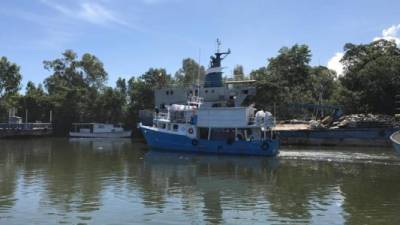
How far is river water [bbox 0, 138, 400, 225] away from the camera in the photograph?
732 inches

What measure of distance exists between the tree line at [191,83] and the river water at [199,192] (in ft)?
129

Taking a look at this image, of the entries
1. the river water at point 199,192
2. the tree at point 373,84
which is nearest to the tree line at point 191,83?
the tree at point 373,84

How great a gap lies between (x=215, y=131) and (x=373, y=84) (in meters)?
35.3

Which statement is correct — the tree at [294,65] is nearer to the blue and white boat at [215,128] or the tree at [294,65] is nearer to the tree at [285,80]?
the tree at [285,80]

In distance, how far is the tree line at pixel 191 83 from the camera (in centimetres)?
7844

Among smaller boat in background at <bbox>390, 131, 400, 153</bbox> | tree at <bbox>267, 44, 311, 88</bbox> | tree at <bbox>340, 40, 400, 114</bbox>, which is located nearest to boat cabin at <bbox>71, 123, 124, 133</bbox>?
tree at <bbox>267, 44, 311, 88</bbox>

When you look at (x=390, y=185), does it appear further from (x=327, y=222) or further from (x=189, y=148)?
(x=189, y=148)

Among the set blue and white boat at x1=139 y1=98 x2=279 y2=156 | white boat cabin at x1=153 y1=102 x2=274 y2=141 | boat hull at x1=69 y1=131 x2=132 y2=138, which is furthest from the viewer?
boat hull at x1=69 y1=131 x2=132 y2=138

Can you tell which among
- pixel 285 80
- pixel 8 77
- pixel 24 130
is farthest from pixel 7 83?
pixel 285 80

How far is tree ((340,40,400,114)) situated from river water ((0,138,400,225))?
3755cm

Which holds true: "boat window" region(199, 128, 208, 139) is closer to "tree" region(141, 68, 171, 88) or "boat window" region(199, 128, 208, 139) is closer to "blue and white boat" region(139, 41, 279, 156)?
"blue and white boat" region(139, 41, 279, 156)

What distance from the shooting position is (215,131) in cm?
5288

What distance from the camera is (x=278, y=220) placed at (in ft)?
59.4

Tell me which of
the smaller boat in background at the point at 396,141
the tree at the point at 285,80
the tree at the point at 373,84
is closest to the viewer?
the smaller boat in background at the point at 396,141
